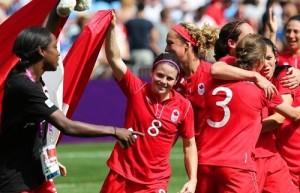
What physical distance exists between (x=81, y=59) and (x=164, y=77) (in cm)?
132

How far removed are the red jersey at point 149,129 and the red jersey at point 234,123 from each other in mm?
245

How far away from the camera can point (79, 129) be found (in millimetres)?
8703

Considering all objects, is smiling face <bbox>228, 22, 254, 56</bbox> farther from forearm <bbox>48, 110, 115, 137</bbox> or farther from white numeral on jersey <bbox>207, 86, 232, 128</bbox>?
forearm <bbox>48, 110, 115, 137</bbox>

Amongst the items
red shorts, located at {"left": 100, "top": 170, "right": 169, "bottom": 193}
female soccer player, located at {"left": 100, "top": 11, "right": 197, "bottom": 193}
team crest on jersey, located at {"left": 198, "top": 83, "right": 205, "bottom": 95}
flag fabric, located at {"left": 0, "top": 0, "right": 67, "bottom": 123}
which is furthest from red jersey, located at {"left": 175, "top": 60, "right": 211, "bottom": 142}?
flag fabric, located at {"left": 0, "top": 0, "right": 67, "bottom": 123}

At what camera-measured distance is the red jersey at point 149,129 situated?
9.64 metres

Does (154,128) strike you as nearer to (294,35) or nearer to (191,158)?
(191,158)

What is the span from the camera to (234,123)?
9.66 m

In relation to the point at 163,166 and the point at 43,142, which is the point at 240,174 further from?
the point at 43,142

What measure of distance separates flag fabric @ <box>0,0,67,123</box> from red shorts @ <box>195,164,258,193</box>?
2.27m

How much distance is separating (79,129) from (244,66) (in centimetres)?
183

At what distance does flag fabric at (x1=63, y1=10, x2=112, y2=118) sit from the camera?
34.1ft

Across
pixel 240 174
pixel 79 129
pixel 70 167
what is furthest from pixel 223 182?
pixel 70 167

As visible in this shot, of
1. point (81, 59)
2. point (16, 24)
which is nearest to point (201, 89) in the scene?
point (81, 59)

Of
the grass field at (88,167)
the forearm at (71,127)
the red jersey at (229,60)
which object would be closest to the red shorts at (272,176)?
the red jersey at (229,60)
